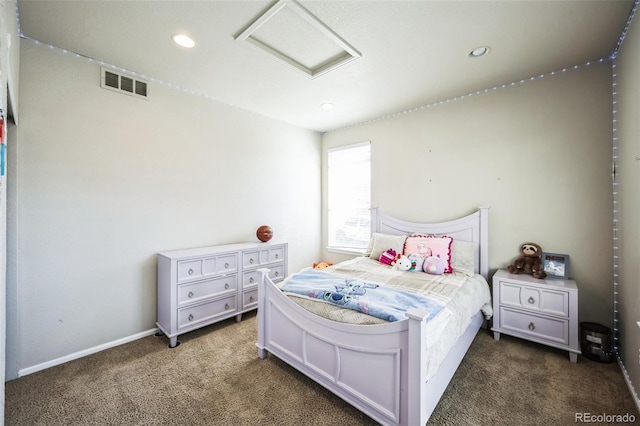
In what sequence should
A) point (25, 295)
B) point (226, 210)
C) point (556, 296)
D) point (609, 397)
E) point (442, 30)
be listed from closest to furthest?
point (609, 397) → point (442, 30) → point (25, 295) → point (556, 296) → point (226, 210)

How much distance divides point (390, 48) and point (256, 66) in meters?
1.19

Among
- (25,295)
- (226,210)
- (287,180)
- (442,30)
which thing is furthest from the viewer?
(287,180)

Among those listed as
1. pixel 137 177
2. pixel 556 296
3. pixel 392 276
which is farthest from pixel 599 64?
pixel 137 177

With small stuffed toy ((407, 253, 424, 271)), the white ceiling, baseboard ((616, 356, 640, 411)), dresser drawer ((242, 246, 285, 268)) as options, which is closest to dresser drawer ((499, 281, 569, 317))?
baseboard ((616, 356, 640, 411))

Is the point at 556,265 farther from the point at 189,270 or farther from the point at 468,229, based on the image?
the point at 189,270

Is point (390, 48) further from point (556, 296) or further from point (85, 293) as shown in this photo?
point (85, 293)

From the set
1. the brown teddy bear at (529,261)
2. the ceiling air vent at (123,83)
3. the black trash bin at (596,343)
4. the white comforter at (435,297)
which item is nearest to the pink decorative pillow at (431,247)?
the white comforter at (435,297)

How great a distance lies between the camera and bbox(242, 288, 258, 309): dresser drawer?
3000 mm

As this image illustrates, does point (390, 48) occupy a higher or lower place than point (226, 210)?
higher

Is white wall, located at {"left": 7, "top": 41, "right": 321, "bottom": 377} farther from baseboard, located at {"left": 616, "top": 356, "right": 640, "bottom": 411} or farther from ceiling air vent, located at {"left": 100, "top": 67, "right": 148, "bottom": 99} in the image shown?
baseboard, located at {"left": 616, "top": 356, "right": 640, "bottom": 411}

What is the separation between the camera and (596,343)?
2.15 metres

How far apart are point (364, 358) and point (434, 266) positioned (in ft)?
4.65

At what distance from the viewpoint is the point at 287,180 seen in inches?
157

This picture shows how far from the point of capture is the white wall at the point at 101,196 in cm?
206
